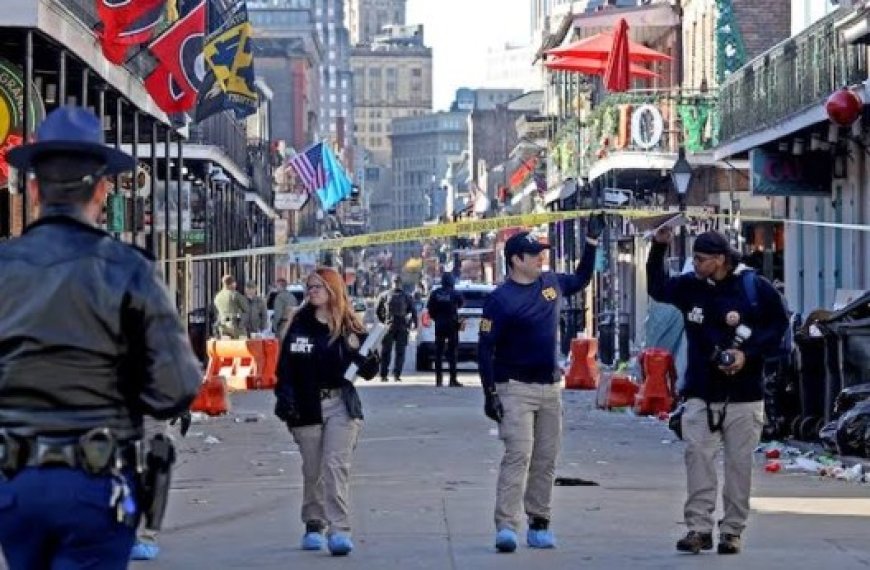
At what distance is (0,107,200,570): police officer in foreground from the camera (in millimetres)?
6207

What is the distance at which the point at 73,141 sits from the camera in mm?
6445

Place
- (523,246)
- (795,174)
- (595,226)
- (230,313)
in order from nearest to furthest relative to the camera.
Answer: (523,246), (595,226), (795,174), (230,313)

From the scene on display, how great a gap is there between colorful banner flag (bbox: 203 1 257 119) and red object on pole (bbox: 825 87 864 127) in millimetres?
11114

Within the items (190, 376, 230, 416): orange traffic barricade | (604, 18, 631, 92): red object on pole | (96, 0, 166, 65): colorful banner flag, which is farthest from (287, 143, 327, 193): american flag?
(96, 0, 166, 65): colorful banner flag

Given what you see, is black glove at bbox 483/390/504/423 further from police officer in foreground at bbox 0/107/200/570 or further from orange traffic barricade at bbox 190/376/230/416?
orange traffic barricade at bbox 190/376/230/416

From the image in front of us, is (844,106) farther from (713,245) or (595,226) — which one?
(713,245)

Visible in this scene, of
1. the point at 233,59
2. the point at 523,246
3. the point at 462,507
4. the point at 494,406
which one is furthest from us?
the point at 233,59

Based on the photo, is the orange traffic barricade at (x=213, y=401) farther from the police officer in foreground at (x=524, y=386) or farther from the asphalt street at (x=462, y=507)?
the police officer in foreground at (x=524, y=386)

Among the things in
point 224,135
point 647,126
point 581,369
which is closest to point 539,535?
point 581,369

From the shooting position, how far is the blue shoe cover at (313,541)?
12789 mm

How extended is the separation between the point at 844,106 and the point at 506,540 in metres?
13.7

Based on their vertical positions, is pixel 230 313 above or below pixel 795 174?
below

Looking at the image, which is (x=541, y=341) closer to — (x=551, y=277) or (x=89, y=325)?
(x=551, y=277)

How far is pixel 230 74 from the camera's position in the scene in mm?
34281
